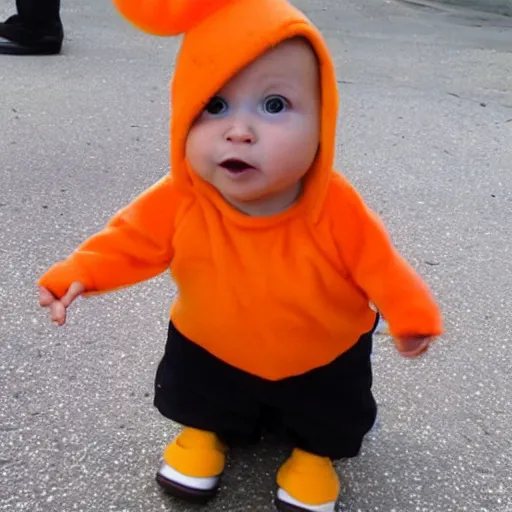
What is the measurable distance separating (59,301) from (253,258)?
0.66 feet

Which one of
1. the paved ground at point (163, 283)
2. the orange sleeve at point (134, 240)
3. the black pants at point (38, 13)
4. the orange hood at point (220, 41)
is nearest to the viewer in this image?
the orange hood at point (220, 41)

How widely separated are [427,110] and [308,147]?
168 centimetres

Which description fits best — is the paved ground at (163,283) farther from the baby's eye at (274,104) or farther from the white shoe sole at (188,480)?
the baby's eye at (274,104)

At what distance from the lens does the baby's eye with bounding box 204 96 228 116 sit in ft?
2.73

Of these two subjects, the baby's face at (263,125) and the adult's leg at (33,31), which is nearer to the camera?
the baby's face at (263,125)

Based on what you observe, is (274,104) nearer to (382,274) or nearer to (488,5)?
(382,274)

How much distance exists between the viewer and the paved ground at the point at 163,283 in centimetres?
101

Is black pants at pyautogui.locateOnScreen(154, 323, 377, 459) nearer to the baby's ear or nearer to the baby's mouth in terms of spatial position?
the baby's mouth

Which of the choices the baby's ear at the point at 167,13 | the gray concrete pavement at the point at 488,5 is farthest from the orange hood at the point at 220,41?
the gray concrete pavement at the point at 488,5

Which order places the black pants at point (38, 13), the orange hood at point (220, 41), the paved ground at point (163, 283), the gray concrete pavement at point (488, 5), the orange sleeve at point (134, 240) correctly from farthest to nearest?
the gray concrete pavement at point (488, 5), the black pants at point (38, 13), the paved ground at point (163, 283), the orange sleeve at point (134, 240), the orange hood at point (220, 41)

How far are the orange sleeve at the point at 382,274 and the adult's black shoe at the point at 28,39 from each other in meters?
1.99

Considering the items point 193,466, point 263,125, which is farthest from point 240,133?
point 193,466

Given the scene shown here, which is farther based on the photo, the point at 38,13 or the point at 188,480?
the point at 38,13

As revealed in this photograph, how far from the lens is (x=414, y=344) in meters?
0.87
